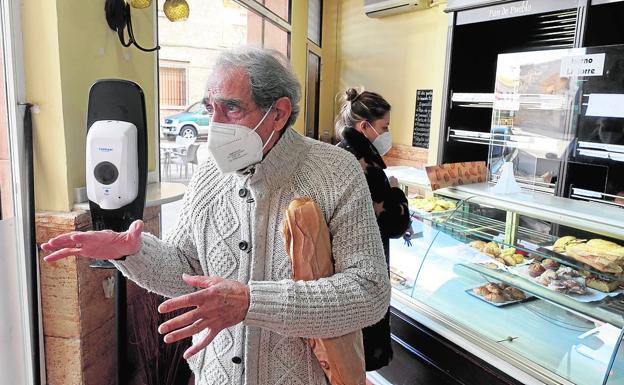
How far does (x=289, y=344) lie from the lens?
1.12 m

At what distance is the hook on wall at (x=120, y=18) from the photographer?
200 cm

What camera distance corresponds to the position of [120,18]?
205 cm

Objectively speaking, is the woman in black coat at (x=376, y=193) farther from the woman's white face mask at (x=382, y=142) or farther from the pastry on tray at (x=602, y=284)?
the pastry on tray at (x=602, y=284)

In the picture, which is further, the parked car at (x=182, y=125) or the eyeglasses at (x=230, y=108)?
the parked car at (x=182, y=125)

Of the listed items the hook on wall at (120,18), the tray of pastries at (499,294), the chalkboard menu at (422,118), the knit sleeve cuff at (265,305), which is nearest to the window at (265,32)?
the chalkboard menu at (422,118)

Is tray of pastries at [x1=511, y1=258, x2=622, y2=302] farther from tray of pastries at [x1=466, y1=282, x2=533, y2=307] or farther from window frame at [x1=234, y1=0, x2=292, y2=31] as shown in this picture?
window frame at [x1=234, y1=0, x2=292, y2=31]

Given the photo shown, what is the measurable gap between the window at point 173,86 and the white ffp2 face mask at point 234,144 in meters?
1.71

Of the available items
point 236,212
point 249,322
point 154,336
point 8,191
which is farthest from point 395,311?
point 8,191

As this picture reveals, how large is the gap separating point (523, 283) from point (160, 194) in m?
1.70

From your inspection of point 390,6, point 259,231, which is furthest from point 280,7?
point 259,231

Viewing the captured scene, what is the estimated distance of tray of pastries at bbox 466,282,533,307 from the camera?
80.4 inches

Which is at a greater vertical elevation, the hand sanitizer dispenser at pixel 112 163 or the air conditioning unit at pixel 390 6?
the air conditioning unit at pixel 390 6

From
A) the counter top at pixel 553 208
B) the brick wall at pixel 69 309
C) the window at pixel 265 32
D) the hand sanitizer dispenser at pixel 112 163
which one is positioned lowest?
the brick wall at pixel 69 309

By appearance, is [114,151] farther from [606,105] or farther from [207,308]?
[606,105]
